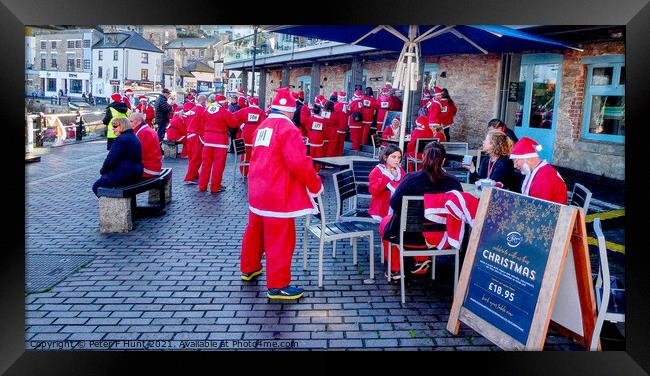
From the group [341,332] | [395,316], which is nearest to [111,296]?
[341,332]

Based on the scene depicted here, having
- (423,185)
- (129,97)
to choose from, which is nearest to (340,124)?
(129,97)

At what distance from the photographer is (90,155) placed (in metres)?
14.4

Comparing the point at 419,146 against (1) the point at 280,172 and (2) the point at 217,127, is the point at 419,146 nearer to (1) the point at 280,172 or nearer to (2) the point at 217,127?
(2) the point at 217,127

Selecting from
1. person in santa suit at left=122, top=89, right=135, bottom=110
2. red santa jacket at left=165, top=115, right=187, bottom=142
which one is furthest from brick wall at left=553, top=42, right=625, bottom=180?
person in santa suit at left=122, top=89, right=135, bottom=110

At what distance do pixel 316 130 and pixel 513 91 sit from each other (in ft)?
15.2

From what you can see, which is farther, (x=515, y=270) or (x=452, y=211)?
(x=452, y=211)

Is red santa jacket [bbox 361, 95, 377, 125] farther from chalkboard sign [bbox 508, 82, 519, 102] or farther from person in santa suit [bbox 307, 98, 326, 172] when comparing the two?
chalkboard sign [bbox 508, 82, 519, 102]

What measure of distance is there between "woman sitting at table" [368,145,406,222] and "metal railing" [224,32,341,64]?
13526mm

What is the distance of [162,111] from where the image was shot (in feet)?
47.5

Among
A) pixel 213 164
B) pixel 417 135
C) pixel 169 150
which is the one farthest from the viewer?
pixel 169 150

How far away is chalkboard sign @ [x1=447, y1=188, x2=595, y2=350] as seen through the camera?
3.16 m

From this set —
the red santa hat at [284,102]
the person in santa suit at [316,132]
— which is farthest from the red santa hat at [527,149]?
the person in santa suit at [316,132]

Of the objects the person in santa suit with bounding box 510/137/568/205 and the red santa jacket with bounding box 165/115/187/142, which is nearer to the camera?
the person in santa suit with bounding box 510/137/568/205
